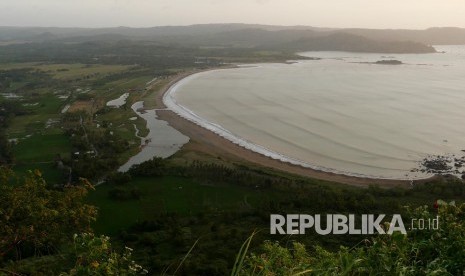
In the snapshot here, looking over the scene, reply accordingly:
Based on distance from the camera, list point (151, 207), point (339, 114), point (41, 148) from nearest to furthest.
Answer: point (151, 207) < point (41, 148) < point (339, 114)

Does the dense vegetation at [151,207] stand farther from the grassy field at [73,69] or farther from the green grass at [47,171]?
the grassy field at [73,69]

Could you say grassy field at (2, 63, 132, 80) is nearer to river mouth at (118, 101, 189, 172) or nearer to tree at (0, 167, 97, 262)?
river mouth at (118, 101, 189, 172)

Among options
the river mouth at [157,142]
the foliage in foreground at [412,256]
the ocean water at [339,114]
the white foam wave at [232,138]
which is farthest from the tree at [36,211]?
the ocean water at [339,114]

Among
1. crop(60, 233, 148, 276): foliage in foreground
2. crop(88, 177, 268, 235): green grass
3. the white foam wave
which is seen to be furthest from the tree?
the white foam wave

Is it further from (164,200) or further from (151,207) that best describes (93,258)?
(164,200)

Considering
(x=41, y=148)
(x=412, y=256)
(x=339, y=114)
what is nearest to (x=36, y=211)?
Answer: (x=412, y=256)

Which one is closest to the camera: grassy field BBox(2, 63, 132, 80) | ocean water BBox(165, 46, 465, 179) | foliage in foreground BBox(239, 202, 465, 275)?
foliage in foreground BBox(239, 202, 465, 275)
